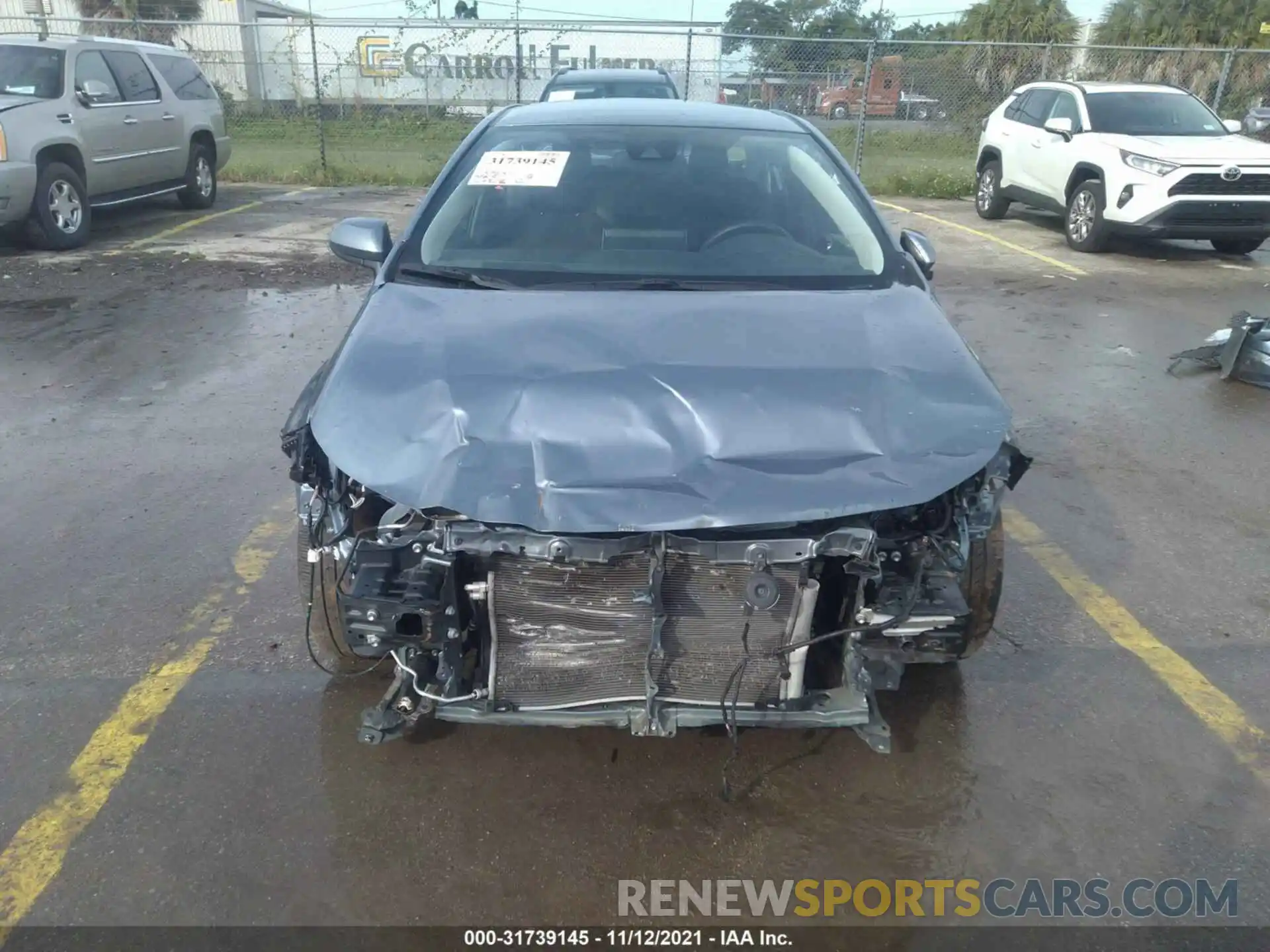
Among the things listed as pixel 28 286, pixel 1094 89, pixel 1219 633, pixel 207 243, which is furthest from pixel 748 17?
pixel 1219 633

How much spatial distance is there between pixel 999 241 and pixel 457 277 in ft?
33.3

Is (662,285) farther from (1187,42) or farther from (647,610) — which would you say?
(1187,42)

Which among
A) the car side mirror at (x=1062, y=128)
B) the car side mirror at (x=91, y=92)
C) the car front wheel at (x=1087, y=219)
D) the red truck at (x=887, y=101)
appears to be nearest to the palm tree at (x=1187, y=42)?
the red truck at (x=887, y=101)

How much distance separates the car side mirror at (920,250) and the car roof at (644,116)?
2.27 ft

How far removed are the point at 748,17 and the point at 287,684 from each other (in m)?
38.1

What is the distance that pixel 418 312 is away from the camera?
3.12 metres

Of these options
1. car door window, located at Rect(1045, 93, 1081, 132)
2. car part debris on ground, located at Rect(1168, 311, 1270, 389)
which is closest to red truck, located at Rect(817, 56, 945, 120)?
car door window, located at Rect(1045, 93, 1081, 132)

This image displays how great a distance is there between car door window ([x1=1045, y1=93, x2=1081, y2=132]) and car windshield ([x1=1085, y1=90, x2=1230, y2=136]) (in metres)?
0.13

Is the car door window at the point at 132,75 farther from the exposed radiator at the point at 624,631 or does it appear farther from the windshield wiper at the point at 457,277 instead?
the exposed radiator at the point at 624,631

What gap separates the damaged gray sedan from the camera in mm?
2410

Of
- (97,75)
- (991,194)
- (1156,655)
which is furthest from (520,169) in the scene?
(991,194)

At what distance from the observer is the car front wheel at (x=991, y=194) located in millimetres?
13203

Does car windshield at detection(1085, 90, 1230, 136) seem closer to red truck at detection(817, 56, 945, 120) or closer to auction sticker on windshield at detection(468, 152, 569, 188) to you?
red truck at detection(817, 56, 945, 120)

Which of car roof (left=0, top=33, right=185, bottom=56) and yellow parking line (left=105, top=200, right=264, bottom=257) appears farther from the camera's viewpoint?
yellow parking line (left=105, top=200, right=264, bottom=257)
